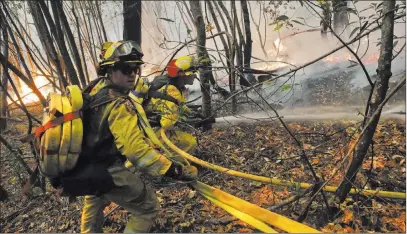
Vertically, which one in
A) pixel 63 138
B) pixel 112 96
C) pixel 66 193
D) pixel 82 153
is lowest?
pixel 66 193

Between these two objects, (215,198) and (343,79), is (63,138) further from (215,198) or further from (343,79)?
(343,79)

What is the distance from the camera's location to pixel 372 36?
12.7 meters

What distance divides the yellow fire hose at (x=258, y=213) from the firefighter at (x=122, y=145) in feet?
0.88

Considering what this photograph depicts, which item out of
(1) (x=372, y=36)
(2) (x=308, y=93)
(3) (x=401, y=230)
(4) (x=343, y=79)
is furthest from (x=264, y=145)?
(1) (x=372, y=36)

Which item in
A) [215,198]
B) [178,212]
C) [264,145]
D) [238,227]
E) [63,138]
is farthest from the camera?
[264,145]

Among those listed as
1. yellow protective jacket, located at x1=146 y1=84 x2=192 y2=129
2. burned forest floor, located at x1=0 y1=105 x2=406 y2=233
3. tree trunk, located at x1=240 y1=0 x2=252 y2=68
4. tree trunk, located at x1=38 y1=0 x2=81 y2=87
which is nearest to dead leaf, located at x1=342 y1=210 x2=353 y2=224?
burned forest floor, located at x1=0 y1=105 x2=406 y2=233

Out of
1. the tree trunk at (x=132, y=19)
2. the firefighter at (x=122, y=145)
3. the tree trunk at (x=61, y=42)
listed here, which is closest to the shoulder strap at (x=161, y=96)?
the firefighter at (x=122, y=145)

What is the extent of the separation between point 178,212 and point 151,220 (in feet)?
2.92

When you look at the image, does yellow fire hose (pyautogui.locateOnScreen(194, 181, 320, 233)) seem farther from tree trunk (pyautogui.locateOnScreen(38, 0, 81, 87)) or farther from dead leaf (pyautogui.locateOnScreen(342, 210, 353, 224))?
tree trunk (pyautogui.locateOnScreen(38, 0, 81, 87))

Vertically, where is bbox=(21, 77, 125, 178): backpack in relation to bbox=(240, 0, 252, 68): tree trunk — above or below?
below

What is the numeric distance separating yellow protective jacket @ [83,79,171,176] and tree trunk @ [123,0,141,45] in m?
4.67

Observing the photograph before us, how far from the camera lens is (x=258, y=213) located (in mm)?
2518

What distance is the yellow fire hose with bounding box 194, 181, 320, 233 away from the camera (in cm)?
226

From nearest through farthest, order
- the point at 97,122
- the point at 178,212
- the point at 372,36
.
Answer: the point at 97,122 → the point at 178,212 → the point at 372,36
